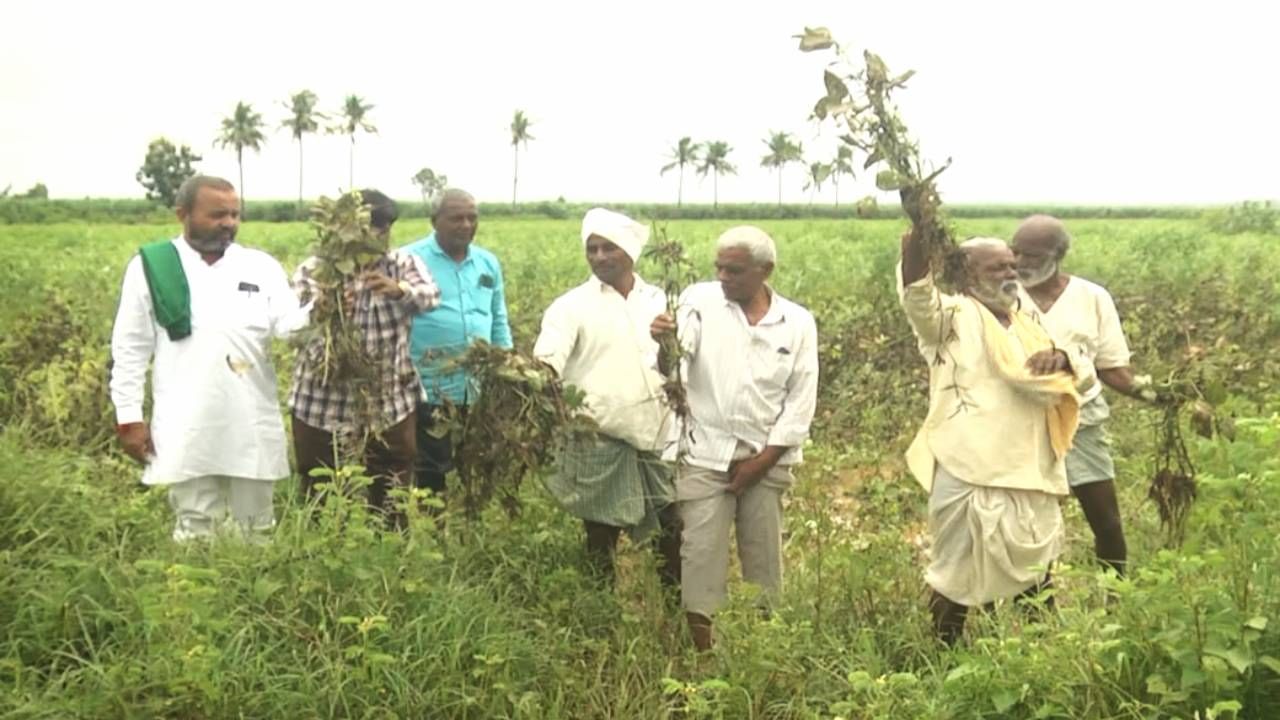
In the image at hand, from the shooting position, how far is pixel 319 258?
13.0 feet

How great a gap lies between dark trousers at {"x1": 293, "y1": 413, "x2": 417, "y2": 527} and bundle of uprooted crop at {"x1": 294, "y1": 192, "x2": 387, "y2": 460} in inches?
13.0

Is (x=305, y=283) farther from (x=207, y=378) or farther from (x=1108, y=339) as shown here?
(x=1108, y=339)

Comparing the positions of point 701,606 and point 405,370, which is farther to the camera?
point 405,370

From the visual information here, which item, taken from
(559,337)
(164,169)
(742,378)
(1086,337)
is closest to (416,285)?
(559,337)

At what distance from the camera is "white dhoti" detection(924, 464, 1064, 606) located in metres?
3.52

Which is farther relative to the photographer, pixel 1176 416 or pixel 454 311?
pixel 454 311

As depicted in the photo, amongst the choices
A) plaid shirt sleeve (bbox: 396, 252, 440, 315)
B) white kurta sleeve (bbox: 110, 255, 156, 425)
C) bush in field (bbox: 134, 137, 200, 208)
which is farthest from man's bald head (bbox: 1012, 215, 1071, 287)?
bush in field (bbox: 134, 137, 200, 208)

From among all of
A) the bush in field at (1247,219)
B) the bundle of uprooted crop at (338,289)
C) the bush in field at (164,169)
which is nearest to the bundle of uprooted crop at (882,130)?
the bundle of uprooted crop at (338,289)

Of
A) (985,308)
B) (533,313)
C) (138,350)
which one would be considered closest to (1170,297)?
(533,313)

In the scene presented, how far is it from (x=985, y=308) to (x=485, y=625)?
1793 mm

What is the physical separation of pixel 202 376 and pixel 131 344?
0.84ft

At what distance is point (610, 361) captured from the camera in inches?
162

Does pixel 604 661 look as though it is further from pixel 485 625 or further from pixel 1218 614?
pixel 1218 614

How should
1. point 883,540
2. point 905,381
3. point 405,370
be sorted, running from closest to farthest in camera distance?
point 405,370, point 883,540, point 905,381
